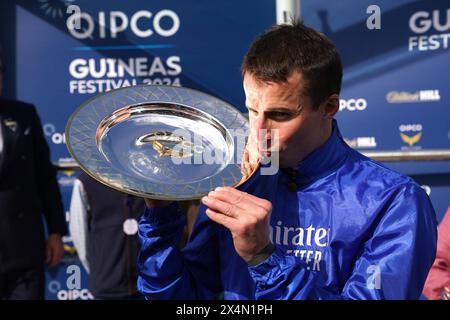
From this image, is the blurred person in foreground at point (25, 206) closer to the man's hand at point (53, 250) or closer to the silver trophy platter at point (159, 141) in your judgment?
the man's hand at point (53, 250)

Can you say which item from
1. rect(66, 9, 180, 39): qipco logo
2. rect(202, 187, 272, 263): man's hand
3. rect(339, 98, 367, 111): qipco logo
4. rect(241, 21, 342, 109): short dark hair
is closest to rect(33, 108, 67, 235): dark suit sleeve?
rect(66, 9, 180, 39): qipco logo

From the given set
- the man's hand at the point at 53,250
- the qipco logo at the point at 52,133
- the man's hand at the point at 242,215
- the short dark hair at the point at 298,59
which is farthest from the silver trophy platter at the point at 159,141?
the qipco logo at the point at 52,133

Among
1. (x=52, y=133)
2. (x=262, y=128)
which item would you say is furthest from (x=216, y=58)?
(x=262, y=128)

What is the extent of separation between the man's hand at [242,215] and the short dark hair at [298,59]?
0.36 meters

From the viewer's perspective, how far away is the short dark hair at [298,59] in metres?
1.83

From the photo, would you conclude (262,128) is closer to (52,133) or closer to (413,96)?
(413,96)

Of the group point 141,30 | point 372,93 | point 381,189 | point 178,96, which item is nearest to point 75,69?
point 141,30

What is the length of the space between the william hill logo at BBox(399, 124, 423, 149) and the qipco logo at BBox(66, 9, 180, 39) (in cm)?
160

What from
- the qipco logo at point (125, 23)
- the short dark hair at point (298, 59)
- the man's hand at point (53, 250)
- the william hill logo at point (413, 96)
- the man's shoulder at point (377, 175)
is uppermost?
the qipco logo at point (125, 23)

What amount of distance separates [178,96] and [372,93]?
9.29 ft

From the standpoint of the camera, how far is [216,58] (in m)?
4.77

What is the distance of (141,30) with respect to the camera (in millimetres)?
4738

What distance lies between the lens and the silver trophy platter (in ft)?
5.57

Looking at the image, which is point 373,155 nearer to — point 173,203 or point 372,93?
point 372,93
